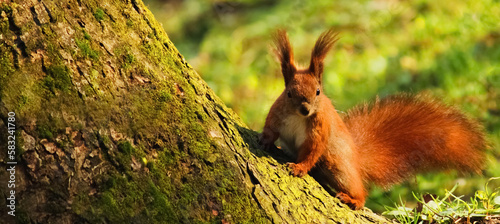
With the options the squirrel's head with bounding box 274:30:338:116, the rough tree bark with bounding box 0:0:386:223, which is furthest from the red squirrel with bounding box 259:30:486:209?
the rough tree bark with bounding box 0:0:386:223

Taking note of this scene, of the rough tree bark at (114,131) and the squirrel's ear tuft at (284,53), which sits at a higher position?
the squirrel's ear tuft at (284,53)

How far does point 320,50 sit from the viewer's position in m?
2.13

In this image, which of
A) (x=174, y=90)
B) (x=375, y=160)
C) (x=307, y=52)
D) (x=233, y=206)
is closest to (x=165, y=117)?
(x=174, y=90)

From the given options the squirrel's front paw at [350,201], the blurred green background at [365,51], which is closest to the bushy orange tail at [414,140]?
the squirrel's front paw at [350,201]

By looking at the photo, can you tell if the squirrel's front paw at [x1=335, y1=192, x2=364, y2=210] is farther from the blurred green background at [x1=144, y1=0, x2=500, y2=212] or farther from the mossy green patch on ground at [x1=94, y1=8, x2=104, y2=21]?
the mossy green patch on ground at [x1=94, y1=8, x2=104, y2=21]

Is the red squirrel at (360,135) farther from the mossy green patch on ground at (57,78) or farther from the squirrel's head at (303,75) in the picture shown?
the mossy green patch on ground at (57,78)

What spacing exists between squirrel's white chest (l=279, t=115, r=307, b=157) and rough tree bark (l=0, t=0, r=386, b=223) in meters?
0.45

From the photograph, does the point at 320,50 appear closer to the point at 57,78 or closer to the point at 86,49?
the point at 86,49

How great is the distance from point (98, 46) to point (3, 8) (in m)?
0.28

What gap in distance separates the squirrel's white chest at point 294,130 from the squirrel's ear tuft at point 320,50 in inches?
8.3

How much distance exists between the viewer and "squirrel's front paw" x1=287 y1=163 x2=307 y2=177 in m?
1.98

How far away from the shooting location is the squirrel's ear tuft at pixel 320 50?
208cm

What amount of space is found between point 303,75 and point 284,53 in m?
0.13

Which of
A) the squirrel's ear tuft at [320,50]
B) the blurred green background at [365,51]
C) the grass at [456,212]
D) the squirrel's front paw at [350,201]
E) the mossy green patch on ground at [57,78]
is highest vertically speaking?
the blurred green background at [365,51]
